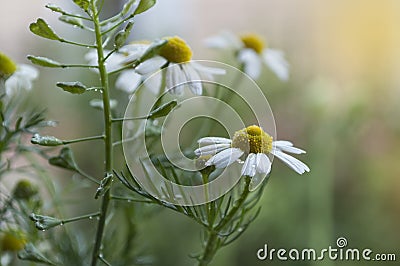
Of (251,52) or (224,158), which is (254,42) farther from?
(224,158)

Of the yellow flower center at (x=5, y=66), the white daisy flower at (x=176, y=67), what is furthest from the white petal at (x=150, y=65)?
the yellow flower center at (x=5, y=66)

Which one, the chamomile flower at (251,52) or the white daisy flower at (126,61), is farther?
the chamomile flower at (251,52)

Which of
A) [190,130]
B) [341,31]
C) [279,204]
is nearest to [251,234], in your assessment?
[279,204]

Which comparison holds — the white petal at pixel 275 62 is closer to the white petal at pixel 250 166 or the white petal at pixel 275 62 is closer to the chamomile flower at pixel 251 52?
the chamomile flower at pixel 251 52

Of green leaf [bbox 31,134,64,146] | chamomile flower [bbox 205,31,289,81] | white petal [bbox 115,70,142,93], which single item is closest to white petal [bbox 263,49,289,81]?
chamomile flower [bbox 205,31,289,81]

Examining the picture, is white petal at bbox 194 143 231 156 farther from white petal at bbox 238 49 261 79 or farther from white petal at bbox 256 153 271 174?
white petal at bbox 238 49 261 79

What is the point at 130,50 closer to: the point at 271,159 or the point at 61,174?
the point at 271,159
